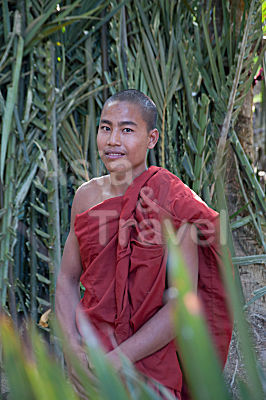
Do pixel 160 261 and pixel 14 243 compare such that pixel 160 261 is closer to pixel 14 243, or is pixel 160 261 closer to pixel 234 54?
pixel 14 243

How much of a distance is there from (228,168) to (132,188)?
44.5 inches

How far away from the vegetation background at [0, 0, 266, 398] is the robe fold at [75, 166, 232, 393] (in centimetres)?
79

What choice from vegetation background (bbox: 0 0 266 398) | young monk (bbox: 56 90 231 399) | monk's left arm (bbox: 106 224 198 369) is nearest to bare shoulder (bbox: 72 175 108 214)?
young monk (bbox: 56 90 231 399)

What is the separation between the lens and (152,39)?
215cm

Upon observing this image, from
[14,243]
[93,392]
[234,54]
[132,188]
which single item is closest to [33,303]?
[14,243]

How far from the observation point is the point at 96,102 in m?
2.23

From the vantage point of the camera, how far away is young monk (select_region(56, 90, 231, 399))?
1.15 meters

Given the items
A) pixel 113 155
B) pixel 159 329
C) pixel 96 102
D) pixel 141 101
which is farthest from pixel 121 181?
pixel 96 102

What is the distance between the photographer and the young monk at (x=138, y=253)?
3.77 ft

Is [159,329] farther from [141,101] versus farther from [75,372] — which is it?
[141,101]

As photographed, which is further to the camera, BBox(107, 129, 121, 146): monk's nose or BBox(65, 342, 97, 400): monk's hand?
BBox(107, 129, 121, 146): monk's nose

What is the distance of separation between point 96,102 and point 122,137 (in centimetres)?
103

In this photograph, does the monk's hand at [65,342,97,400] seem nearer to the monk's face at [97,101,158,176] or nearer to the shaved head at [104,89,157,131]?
the monk's face at [97,101,158,176]

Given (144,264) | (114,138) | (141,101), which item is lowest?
(144,264)
